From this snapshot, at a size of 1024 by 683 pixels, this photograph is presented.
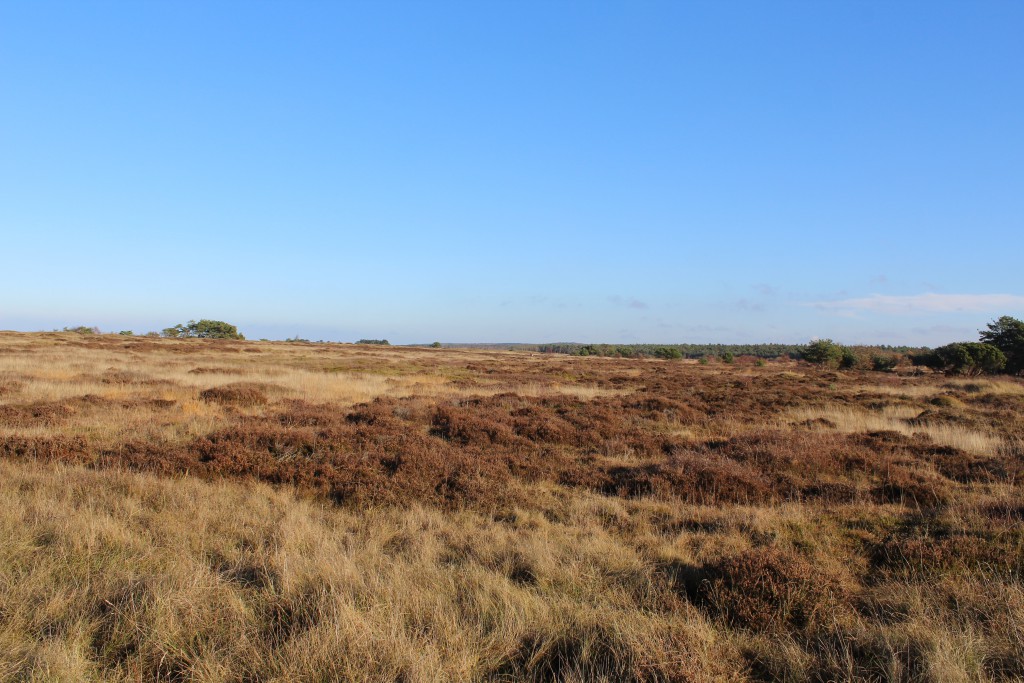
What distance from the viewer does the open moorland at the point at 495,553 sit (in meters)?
3.34

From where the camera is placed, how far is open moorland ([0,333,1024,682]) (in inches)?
131

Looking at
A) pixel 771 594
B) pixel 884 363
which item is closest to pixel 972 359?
pixel 884 363

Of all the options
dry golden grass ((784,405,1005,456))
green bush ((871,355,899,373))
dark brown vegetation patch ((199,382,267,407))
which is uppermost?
green bush ((871,355,899,373))

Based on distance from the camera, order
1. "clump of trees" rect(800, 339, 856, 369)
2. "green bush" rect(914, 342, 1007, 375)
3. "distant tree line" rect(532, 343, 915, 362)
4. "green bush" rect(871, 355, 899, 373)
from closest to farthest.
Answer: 1. "green bush" rect(914, 342, 1007, 375)
2. "green bush" rect(871, 355, 899, 373)
3. "clump of trees" rect(800, 339, 856, 369)
4. "distant tree line" rect(532, 343, 915, 362)

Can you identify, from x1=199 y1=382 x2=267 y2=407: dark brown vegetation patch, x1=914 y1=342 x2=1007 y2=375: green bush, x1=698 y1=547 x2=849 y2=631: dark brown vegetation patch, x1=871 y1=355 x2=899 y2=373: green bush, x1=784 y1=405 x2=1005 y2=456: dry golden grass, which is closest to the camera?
x1=698 y1=547 x2=849 y2=631: dark brown vegetation patch

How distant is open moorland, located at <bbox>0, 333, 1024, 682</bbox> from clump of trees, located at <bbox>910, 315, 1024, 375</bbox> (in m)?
33.1

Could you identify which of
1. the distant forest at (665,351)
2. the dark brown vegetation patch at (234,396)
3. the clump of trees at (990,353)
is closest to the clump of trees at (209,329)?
the distant forest at (665,351)

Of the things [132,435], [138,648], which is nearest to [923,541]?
[138,648]

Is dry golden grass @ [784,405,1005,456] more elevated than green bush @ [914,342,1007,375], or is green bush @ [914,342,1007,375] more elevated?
green bush @ [914,342,1007,375]

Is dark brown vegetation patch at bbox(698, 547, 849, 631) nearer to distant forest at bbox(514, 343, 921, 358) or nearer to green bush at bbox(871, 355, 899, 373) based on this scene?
green bush at bbox(871, 355, 899, 373)

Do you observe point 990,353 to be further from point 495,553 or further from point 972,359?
point 495,553

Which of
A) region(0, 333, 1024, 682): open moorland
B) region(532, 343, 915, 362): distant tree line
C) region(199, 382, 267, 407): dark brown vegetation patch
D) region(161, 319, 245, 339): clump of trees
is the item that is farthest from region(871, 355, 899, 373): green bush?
region(161, 319, 245, 339): clump of trees

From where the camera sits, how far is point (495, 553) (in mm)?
5227

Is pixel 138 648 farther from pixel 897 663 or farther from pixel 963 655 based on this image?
pixel 963 655
